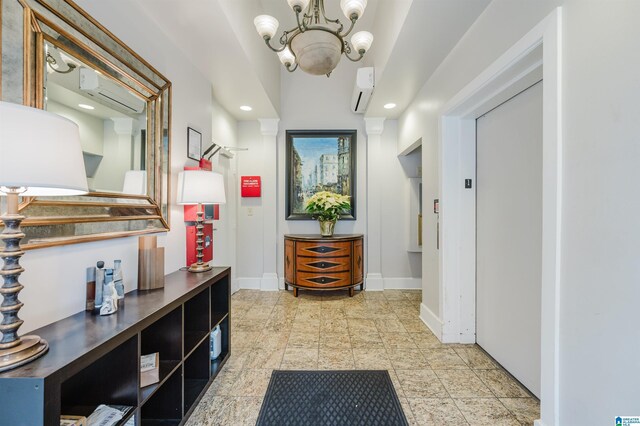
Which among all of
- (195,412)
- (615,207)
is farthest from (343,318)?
(615,207)

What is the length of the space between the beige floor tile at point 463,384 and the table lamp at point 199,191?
1.93 metres

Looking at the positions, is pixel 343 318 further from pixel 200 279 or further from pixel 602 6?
pixel 602 6

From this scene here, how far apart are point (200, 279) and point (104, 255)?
582 millimetres

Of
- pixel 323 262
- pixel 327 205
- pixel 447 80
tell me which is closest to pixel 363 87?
pixel 447 80

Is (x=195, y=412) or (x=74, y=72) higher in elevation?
(x=74, y=72)

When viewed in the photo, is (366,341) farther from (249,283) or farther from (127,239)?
(249,283)

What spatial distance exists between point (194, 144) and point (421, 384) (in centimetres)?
265

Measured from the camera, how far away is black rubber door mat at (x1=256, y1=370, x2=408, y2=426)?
163cm

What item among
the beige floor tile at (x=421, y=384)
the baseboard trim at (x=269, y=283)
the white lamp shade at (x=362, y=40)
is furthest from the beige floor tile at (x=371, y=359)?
the white lamp shade at (x=362, y=40)

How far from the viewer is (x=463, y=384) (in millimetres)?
1956

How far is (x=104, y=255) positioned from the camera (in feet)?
5.07

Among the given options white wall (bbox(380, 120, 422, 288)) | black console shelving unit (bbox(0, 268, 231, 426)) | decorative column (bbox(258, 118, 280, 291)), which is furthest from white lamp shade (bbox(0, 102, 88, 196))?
white wall (bbox(380, 120, 422, 288))

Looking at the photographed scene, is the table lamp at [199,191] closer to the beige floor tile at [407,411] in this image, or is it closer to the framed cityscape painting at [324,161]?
the beige floor tile at [407,411]

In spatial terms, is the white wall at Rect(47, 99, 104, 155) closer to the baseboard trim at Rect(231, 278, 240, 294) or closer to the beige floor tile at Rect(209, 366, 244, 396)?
the beige floor tile at Rect(209, 366, 244, 396)
